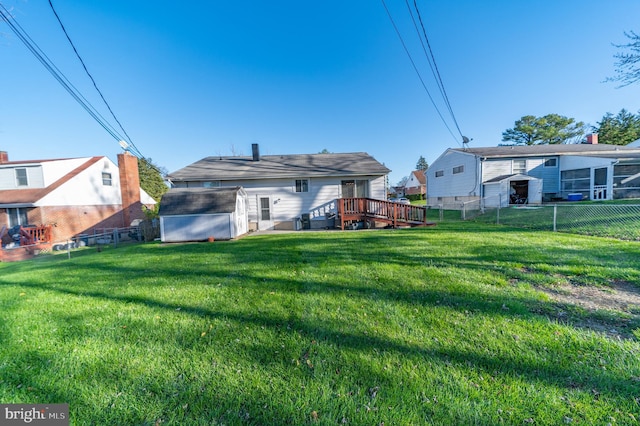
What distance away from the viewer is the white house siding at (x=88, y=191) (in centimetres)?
1560

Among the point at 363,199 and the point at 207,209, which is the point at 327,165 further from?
the point at 207,209

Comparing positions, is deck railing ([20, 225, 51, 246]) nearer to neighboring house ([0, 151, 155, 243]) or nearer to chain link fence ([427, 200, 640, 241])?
neighboring house ([0, 151, 155, 243])

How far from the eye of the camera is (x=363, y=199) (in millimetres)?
12891

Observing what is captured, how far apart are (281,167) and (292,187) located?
5.67 feet

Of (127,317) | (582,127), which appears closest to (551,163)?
(127,317)

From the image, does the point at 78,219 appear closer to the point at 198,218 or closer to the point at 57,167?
the point at 57,167

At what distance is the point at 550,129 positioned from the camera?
38.9 m

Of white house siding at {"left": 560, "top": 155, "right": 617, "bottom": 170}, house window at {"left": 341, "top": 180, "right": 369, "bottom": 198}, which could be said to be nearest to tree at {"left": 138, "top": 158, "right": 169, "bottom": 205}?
house window at {"left": 341, "top": 180, "right": 369, "bottom": 198}

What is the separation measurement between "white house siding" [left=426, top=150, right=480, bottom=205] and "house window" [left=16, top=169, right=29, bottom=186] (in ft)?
107

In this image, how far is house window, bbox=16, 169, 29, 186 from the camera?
647 inches

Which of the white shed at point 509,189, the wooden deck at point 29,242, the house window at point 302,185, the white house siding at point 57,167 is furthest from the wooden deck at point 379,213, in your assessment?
the white house siding at point 57,167

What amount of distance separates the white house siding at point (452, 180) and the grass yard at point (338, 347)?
53.8 ft

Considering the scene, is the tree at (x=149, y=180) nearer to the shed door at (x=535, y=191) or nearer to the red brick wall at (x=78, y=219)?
the red brick wall at (x=78, y=219)
